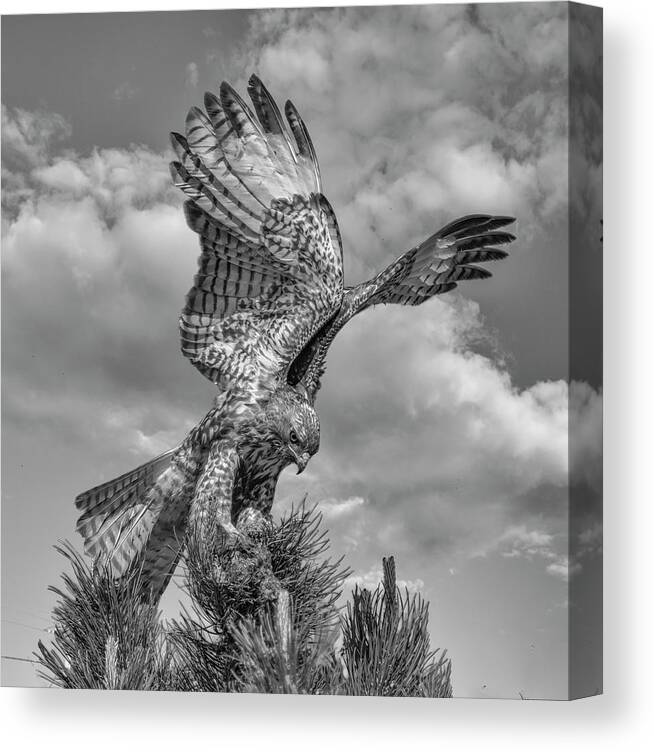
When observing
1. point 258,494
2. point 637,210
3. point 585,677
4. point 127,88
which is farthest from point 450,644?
point 127,88

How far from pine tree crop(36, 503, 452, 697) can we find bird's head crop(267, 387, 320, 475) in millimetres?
242

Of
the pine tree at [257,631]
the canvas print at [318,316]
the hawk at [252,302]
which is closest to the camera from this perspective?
the pine tree at [257,631]

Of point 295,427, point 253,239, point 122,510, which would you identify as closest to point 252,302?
point 253,239

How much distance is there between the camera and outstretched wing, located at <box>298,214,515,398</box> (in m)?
3.09

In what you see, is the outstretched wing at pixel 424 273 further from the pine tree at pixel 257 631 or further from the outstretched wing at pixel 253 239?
the pine tree at pixel 257 631

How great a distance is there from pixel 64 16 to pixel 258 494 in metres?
1.28

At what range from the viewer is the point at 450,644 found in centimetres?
305

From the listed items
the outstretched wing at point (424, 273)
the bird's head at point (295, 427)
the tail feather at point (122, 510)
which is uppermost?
the outstretched wing at point (424, 273)

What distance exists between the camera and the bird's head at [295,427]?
10.1 feet

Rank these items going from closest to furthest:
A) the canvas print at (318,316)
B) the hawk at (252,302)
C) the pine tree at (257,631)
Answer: the pine tree at (257,631)
the canvas print at (318,316)
the hawk at (252,302)

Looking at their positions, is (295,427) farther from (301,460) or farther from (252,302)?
(252,302)

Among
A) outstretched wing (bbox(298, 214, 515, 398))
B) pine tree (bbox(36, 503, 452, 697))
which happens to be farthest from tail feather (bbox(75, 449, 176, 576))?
outstretched wing (bbox(298, 214, 515, 398))

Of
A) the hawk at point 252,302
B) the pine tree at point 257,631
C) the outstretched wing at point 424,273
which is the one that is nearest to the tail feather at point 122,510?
the hawk at point 252,302

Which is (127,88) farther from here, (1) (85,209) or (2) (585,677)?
(2) (585,677)
